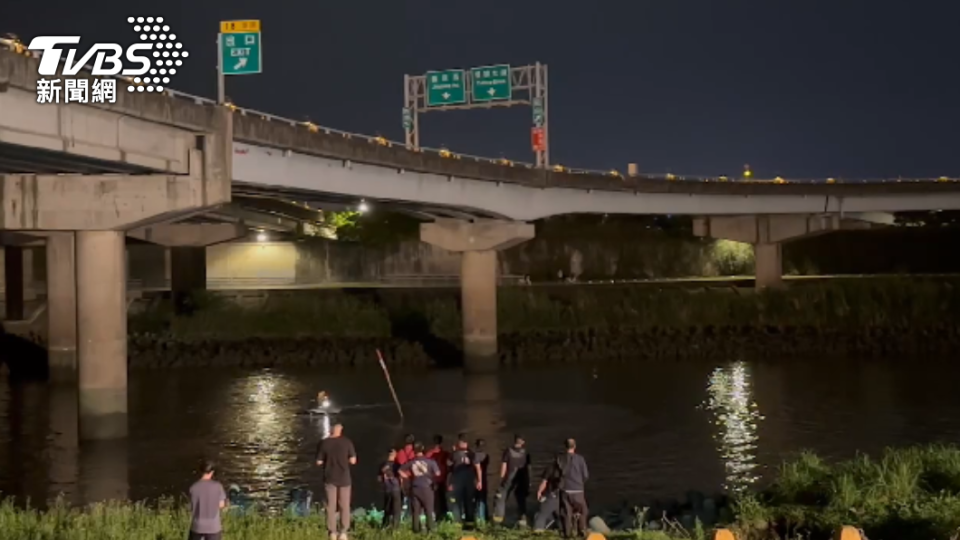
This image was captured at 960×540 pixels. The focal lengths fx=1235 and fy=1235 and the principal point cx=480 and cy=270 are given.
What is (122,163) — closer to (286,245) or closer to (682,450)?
(682,450)

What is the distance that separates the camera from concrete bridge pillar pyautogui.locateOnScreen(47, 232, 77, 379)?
45.0m

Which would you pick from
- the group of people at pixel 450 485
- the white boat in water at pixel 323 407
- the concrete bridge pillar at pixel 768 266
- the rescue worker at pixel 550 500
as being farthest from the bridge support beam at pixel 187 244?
the rescue worker at pixel 550 500

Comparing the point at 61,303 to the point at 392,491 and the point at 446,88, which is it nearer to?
the point at 446,88

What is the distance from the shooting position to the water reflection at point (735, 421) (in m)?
26.8

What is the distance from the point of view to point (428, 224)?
53.4 meters

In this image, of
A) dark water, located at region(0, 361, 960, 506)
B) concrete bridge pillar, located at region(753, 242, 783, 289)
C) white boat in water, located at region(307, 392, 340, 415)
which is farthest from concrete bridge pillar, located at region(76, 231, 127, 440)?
concrete bridge pillar, located at region(753, 242, 783, 289)

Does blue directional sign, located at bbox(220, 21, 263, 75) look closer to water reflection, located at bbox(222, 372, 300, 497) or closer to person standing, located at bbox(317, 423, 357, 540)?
water reflection, located at bbox(222, 372, 300, 497)

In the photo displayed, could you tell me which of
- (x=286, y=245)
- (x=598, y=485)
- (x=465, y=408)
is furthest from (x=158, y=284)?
(x=598, y=485)

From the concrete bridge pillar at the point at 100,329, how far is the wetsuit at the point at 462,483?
14.4 meters

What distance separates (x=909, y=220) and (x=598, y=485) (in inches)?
3100

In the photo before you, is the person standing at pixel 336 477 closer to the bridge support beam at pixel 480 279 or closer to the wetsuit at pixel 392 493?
the wetsuit at pixel 392 493

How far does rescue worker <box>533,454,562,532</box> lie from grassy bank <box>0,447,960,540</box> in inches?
42.8

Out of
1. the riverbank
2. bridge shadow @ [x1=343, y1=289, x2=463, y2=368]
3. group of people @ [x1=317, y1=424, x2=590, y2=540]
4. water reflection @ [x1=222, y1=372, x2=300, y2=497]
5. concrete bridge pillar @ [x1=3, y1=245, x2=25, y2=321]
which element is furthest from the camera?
concrete bridge pillar @ [x1=3, y1=245, x2=25, y2=321]

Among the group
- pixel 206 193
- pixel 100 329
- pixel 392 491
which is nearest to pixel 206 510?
pixel 392 491
